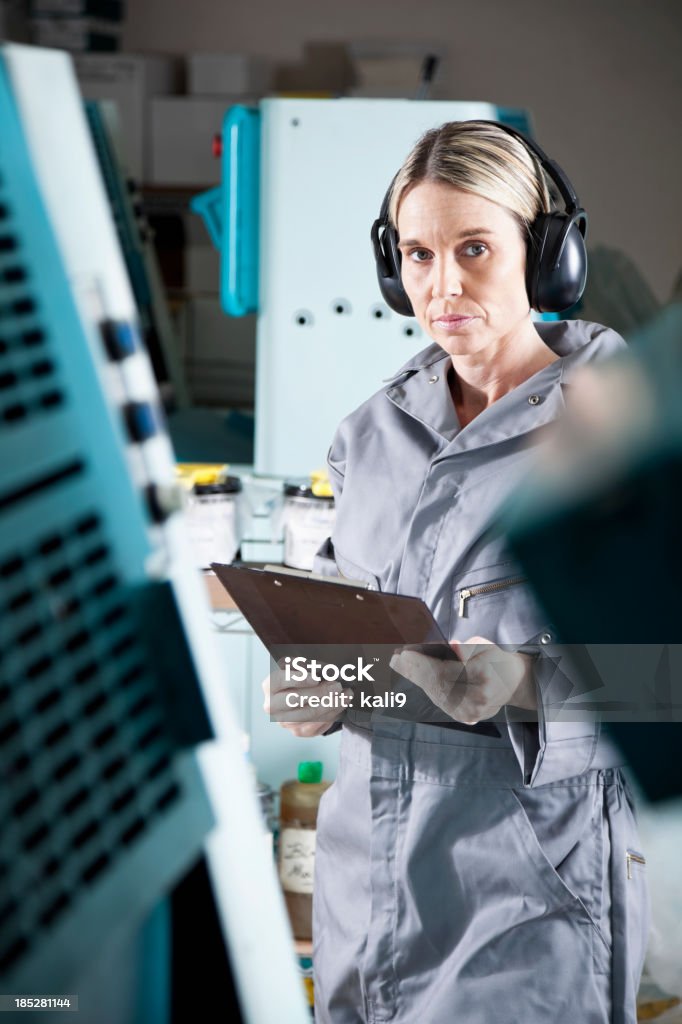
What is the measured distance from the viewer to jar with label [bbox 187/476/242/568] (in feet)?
4.96

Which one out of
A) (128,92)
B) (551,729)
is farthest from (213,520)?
(128,92)

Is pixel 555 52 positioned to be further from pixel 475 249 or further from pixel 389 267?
pixel 475 249

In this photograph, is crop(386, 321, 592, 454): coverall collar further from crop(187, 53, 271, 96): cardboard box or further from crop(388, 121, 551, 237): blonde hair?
crop(187, 53, 271, 96): cardboard box

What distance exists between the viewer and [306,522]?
1524mm

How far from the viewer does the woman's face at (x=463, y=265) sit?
0.96 metres

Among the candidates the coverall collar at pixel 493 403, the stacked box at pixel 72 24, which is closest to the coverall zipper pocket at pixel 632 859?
the coverall collar at pixel 493 403

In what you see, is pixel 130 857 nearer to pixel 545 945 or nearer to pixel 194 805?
pixel 194 805

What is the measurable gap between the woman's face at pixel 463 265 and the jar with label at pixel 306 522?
0.55 meters

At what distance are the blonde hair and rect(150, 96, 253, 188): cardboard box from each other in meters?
2.69

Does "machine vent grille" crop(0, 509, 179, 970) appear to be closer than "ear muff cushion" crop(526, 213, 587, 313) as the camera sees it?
Yes

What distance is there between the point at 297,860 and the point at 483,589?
82cm

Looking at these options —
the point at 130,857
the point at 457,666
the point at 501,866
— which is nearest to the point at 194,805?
the point at 130,857

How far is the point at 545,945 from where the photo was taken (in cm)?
93

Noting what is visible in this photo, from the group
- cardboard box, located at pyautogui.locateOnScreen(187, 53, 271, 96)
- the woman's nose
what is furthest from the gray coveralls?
cardboard box, located at pyautogui.locateOnScreen(187, 53, 271, 96)
